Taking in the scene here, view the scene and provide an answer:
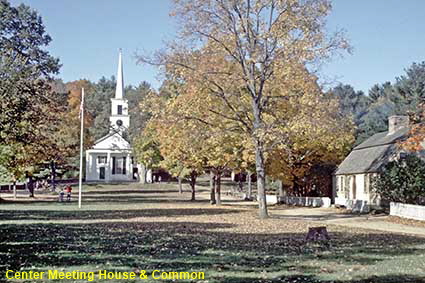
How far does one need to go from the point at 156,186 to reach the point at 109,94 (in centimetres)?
5301

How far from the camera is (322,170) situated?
5150 centimetres

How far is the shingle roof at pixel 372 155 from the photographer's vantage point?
131 feet

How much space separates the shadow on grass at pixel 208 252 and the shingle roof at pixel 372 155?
21.6 meters

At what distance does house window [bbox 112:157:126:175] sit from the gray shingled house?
188 ft

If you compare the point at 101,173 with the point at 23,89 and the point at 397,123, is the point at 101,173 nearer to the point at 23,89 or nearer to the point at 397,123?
the point at 397,123

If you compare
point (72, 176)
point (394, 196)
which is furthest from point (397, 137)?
point (72, 176)

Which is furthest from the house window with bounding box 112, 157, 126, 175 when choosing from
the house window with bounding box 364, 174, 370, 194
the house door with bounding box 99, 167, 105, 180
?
the house window with bounding box 364, 174, 370, 194

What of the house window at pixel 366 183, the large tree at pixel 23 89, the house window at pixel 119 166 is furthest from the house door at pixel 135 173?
the house window at pixel 366 183

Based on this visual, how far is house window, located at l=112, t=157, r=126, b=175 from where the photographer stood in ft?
328

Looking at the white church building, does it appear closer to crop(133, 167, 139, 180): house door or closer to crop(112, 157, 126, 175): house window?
crop(112, 157, 126, 175): house window

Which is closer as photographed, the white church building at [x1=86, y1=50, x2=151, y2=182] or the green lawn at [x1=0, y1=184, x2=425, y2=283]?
the green lawn at [x1=0, y1=184, x2=425, y2=283]

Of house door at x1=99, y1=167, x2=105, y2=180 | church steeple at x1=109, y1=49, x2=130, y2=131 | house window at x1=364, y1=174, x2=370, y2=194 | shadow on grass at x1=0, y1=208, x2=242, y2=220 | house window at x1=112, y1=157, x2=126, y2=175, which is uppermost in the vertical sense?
church steeple at x1=109, y1=49, x2=130, y2=131

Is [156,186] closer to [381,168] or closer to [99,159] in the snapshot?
[99,159]

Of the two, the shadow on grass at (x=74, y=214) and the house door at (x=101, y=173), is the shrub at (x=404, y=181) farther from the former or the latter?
the house door at (x=101, y=173)
